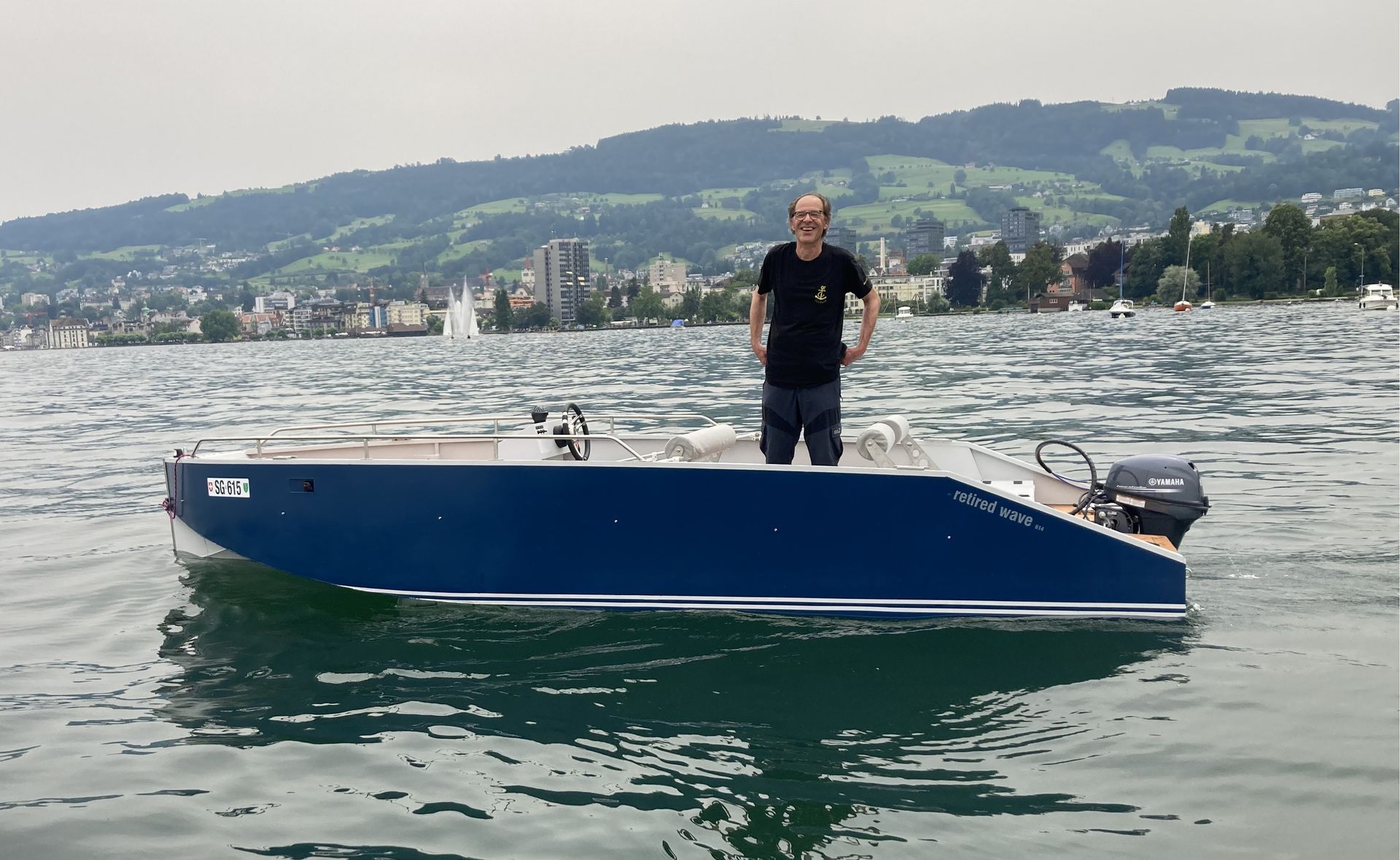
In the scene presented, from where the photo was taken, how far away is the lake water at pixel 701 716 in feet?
14.2

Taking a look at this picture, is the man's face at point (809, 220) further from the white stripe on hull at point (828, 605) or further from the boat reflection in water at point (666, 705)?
the boat reflection in water at point (666, 705)

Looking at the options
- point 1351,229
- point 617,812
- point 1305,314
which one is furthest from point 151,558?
point 1351,229

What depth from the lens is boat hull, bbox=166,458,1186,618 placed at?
6355mm

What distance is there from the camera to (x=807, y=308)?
6.44m

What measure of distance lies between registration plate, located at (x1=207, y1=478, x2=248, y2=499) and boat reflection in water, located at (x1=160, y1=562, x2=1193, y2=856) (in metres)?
0.78

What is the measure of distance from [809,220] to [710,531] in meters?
1.85

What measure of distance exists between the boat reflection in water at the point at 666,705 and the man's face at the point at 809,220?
7.29ft

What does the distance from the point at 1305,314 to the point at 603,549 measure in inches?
3035

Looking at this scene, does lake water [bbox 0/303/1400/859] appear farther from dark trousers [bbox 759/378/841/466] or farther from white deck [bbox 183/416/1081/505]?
white deck [bbox 183/416/1081/505]

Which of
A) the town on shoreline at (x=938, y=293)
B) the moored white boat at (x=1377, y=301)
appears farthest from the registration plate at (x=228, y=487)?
the town on shoreline at (x=938, y=293)

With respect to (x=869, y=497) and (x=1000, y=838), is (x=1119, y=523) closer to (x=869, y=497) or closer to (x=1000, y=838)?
(x=869, y=497)

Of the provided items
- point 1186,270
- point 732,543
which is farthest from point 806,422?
point 1186,270

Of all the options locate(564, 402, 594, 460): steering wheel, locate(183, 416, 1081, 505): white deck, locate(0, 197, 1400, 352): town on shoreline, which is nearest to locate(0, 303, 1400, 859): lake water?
locate(183, 416, 1081, 505): white deck

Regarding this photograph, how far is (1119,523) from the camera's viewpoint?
23.6 ft
